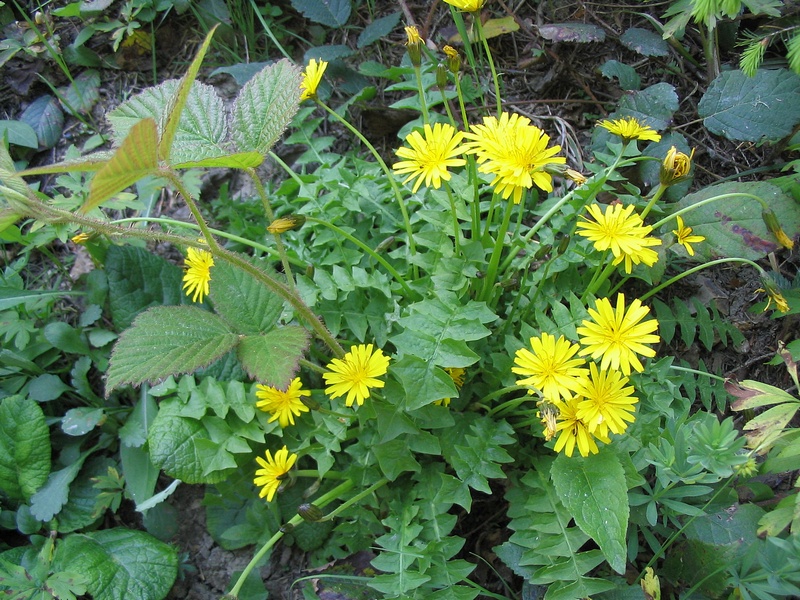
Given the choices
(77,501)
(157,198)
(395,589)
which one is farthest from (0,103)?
(395,589)

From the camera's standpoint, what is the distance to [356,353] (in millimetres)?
1713

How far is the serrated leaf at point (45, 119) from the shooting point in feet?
Answer: 9.64

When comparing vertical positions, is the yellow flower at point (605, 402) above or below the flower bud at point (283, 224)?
below

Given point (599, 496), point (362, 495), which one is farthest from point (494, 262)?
point (362, 495)

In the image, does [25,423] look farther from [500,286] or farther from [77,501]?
[500,286]

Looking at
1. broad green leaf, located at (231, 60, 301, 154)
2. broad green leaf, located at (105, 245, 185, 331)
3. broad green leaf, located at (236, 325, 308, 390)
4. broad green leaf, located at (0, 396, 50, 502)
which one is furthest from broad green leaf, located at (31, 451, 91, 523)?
broad green leaf, located at (231, 60, 301, 154)

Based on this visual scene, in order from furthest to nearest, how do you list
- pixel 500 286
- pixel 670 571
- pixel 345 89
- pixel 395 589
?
pixel 345 89
pixel 500 286
pixel 670 571
pixel 395 589

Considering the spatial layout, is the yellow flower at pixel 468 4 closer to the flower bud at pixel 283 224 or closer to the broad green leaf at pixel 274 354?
the flower bud at pixel 283 224

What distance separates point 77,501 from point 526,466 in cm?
172

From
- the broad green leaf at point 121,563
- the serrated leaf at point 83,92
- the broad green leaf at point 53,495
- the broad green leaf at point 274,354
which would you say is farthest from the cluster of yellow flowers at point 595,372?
Answer: the serrated leaf at point 83,92

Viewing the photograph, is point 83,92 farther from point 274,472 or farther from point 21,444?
point 274,472

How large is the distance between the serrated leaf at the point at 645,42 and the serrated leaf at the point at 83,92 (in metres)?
2.51

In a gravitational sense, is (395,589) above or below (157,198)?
below

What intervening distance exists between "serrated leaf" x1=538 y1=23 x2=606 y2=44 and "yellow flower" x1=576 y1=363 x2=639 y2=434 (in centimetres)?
150
